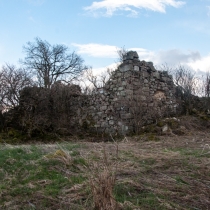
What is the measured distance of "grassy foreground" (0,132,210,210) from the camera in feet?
9.74

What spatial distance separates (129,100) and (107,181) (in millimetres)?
7853

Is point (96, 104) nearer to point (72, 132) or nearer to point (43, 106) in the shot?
point (72, 132)

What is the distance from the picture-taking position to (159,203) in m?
3.00

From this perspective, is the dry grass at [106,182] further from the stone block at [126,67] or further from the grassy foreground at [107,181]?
the stone block at [126,67]

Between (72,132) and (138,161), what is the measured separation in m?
6.58

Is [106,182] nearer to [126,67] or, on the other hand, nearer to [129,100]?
[129,100]

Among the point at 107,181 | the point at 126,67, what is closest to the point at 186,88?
the point at 126,67

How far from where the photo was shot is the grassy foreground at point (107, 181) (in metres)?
2.97

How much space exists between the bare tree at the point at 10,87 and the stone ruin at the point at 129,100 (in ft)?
9.83

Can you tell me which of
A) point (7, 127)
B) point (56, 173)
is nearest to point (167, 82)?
Result: point (7, 127)

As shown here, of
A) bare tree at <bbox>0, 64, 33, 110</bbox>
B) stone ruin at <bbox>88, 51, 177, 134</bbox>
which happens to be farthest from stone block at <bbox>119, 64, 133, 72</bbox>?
bare tree at <bbox>0, 64, 33, 110</bbox>

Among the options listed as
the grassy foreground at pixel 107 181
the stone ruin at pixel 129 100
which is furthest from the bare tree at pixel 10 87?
the grassy foreground at pixel 107 181

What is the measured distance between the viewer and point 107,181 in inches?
103

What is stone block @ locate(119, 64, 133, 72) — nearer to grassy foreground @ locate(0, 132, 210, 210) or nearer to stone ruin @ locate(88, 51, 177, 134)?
stone ruin @ locate(88, 51, 177, 134)
